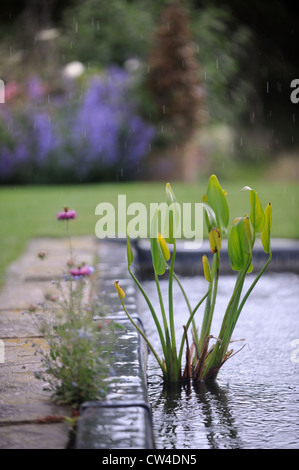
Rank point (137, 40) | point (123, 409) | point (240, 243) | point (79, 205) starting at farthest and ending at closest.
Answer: point (137, 40) → point (79, 205) → point (240, 243) → point (123, 409)

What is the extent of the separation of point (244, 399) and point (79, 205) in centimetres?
398

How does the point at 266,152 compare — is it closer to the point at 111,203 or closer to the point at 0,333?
the point at 111,203

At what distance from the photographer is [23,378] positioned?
194 centimetres

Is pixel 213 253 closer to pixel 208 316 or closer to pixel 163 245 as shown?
pixel 163 245

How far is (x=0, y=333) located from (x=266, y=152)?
379 inches

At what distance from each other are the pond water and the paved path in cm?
33

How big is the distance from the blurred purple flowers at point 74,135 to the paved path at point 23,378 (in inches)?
192

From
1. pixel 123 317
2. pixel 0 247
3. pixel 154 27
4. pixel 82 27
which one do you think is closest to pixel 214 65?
pixel 154 27

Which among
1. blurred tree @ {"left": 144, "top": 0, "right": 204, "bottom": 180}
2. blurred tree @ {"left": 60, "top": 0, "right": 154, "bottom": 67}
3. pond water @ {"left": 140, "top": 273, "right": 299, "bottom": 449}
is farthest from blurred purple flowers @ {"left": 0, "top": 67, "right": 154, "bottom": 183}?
pond water @ {"left": 140, "top": 273, "right": 299, "bottom": 449}

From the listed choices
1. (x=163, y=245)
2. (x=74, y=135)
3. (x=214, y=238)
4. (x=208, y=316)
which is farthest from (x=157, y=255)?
(x=74, y=135)

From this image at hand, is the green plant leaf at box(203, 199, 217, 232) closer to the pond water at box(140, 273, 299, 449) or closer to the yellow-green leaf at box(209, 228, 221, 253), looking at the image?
the yellow-green leaf at box(209, 228, 221, 253)

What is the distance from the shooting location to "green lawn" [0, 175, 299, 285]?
476 cm
